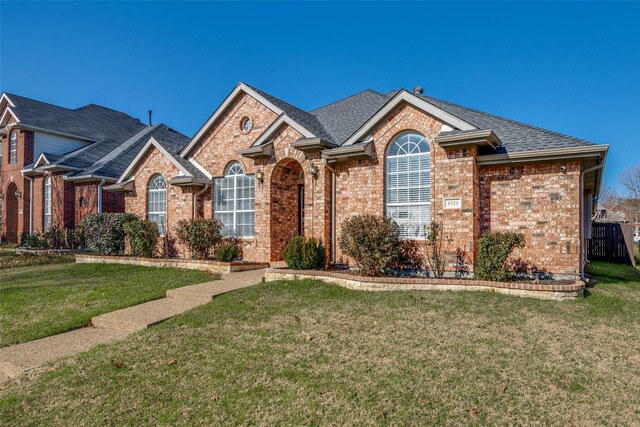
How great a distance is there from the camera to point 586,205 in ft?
50.3

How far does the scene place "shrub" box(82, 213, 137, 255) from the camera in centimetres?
1592

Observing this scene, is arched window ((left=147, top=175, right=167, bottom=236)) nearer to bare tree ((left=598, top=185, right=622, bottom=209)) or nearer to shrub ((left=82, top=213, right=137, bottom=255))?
shrub ((left=82, top=213, right=137, bottom=255))

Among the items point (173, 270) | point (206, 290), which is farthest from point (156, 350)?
point (173, 270)

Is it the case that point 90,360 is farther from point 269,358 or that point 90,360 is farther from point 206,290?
point 206,290

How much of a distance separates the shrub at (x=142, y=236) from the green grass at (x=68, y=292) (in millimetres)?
1056

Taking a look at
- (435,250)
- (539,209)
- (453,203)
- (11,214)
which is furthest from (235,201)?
(11,214)

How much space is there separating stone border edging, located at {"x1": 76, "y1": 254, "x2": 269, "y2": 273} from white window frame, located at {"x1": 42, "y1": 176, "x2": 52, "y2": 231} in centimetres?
816

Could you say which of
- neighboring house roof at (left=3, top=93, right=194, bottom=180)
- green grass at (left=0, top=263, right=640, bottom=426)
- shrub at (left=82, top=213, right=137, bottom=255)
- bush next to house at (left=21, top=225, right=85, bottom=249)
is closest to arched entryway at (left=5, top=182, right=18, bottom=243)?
neighboring house roof at (left=3, top=93, right=194, bottom=180)

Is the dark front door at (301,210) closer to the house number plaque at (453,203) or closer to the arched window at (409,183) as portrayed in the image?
the arched window at (409,183)

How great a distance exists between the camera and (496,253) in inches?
361

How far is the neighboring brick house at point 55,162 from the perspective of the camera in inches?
798

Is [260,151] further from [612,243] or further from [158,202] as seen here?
[612,243]

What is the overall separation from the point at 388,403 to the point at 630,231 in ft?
66.6

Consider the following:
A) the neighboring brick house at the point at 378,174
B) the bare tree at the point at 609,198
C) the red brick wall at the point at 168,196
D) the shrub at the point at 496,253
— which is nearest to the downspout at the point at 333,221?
the neighboring brick house at the point at 378,174
